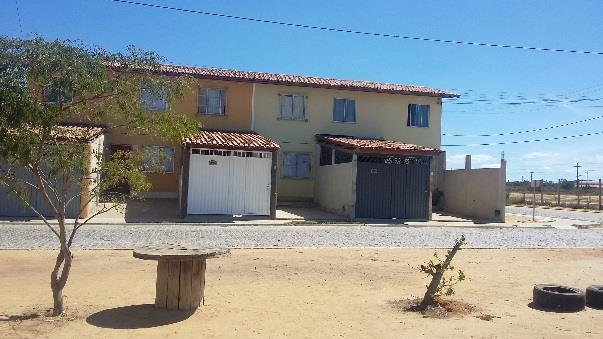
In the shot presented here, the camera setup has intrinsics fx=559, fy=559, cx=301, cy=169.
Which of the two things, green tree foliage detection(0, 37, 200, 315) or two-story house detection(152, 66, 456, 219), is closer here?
green tree foliage detection(0, 37, 200, 315)

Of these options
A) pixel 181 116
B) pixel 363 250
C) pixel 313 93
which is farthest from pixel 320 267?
pixel 313 93

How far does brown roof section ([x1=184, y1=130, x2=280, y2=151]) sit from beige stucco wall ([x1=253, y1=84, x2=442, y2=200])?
3076 mm

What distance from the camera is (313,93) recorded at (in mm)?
25266

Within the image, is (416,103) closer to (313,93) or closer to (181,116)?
(313,93)

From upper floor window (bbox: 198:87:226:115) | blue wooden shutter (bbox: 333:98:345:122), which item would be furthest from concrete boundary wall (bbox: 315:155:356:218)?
upper floor window (bbox: 198:87:226:115)

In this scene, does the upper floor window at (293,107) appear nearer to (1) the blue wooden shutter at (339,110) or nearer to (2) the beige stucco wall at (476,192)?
(1) the blue wooden shutter at (339,110)

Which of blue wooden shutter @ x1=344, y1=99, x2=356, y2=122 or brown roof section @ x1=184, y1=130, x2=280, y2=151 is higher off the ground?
blue wooden shutter @ x1=344, y1=99, x2=356, y2=122

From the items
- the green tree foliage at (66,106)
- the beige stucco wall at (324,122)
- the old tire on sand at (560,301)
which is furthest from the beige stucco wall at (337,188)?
the green tree foliage at (66,106)

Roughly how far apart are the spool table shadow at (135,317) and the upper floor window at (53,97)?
261cm

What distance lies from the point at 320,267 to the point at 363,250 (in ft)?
8.70

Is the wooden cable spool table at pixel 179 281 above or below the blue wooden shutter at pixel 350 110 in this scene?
below

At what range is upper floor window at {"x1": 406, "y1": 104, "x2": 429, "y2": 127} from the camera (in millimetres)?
26859

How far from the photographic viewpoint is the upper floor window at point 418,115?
26.9 m

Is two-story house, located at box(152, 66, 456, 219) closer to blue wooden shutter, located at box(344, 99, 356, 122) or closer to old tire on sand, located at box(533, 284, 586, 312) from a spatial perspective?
blue wooden shutter, located at box(344, 99, 356, 122)
